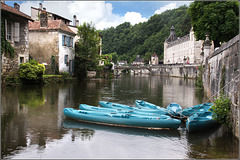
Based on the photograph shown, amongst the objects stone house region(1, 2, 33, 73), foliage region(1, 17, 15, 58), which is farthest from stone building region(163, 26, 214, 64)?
foliage region(1, 17, 15, 58)

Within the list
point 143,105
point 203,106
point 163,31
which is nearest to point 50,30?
point 143,105

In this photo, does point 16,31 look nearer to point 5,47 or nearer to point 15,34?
point 15,34

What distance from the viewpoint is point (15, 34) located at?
2267 cm

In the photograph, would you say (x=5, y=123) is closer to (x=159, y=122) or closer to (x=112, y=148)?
(x=112, y=148)

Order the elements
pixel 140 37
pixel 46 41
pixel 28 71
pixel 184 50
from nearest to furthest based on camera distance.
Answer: pixel 28 71
pixel 46 41
pixel 184 50
pixel 140 37

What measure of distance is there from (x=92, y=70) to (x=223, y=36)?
65.1ft

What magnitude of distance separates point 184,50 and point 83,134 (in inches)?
2852

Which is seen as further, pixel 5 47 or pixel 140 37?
pixel 140 37

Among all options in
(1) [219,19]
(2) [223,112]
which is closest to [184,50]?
(1) [219,19]

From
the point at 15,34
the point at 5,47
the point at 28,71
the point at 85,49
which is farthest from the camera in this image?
the point at 85,49

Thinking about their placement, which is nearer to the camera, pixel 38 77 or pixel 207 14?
pixel 38 77

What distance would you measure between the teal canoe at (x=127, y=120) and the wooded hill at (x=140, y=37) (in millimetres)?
104523

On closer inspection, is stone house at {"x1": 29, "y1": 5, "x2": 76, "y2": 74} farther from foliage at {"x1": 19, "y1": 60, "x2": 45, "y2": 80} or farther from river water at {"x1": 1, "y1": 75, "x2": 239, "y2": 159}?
river water at {"x1": 1, "y1": 75, "x2": 239, "y2": 159}

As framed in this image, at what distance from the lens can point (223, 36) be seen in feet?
114
